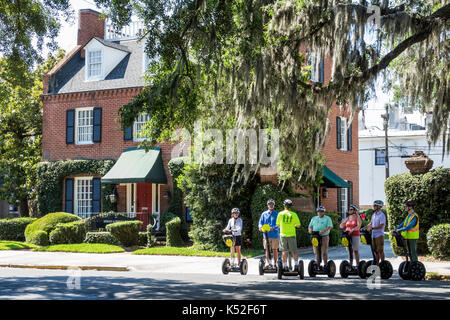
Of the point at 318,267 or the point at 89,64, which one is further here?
the point at 89,64

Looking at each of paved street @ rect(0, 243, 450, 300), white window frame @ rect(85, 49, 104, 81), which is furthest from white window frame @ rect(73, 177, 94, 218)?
paved street @ rect(0, 243, 450, 300)

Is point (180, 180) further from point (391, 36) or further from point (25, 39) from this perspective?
point (391, 36)

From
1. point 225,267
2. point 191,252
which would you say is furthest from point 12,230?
point 225,267

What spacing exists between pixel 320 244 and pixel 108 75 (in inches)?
736

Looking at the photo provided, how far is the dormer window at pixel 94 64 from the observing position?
29.6 meters

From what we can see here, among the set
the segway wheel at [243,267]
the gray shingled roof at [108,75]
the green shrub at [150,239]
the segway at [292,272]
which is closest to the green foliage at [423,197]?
the segway at [292,272]

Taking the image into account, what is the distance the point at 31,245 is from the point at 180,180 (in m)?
6.88

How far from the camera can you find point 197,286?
11.9 metres

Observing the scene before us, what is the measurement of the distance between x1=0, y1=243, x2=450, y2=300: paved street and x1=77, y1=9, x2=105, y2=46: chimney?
61.7 ft

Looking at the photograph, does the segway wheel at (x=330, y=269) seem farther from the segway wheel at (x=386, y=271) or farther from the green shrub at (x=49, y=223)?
the green shrub at (x=49, y=223)

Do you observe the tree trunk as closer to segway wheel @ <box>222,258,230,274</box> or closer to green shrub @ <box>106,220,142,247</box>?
green shrub @ <box>106,220,142,247</box>

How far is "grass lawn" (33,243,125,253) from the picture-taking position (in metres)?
21.1

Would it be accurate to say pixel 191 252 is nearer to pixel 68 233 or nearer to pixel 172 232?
pixel 172 232

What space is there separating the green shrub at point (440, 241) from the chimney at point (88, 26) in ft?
72.3
